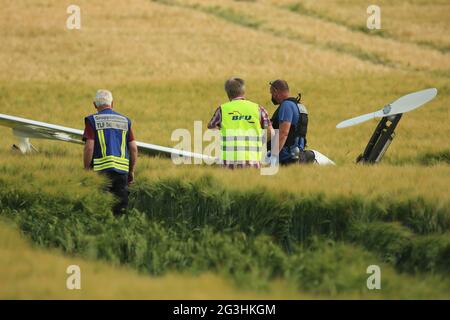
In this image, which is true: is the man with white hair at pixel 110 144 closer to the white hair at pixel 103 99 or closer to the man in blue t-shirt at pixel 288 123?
the white hair at pixel 103 99

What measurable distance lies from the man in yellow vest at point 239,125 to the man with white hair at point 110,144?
1.14 metres

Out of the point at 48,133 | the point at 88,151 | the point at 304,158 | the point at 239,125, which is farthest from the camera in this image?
the point at 48,133

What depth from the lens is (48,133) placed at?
15539mm

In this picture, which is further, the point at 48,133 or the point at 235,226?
the point at 48,133

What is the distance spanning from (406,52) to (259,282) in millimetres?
35256

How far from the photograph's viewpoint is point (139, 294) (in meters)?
6.82

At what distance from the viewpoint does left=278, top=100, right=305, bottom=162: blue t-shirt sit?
1189 cm

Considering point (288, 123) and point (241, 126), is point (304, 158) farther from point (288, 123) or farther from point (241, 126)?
point (241, 126)

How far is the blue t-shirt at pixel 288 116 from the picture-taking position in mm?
11891

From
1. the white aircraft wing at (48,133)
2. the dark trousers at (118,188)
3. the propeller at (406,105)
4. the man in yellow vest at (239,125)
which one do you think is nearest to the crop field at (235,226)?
the dark trousers at (118,188)

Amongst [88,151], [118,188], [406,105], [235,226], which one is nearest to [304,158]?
[406,105]

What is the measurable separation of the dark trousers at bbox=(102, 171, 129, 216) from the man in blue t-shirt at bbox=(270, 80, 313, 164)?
205 centimetres

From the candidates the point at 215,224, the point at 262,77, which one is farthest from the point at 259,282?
the point at 262,77

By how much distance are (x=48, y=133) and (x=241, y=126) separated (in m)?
5.12
